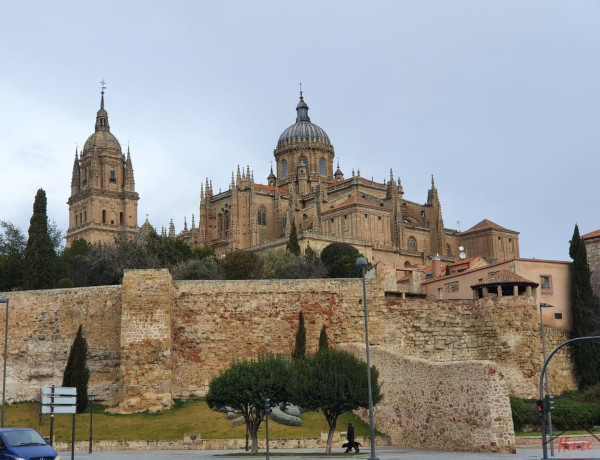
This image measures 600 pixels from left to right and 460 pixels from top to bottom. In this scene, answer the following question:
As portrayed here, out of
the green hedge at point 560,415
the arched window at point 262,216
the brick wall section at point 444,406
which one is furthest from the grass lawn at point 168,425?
the arched window at point 262,216

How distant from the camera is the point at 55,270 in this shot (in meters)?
56.6

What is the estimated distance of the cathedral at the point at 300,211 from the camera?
96625mm

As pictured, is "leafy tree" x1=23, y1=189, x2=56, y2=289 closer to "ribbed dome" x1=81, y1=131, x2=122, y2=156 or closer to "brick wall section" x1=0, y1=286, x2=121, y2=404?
"brick wall section" x1=0, y1=286, x2=121, y2=404

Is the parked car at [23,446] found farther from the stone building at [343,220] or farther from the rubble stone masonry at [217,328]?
the stone building at [343,220]

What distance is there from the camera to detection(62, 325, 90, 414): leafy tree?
128 ft

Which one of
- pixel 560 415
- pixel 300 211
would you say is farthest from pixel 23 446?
pixel 300 211

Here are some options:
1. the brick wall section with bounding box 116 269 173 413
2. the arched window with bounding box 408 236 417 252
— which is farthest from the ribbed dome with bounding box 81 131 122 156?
the brick wall section with bounding box 116 269 173 413

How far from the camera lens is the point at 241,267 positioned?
64562mm

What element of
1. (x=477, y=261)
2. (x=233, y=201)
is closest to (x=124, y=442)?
(x=477, y=261)

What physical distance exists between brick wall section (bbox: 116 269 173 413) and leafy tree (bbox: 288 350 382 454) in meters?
9.39

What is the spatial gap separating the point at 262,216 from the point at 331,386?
7855cm

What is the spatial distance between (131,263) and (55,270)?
24.6ft

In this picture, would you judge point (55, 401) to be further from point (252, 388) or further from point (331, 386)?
point (331, 386)

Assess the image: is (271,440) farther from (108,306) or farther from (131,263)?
(131,263)
